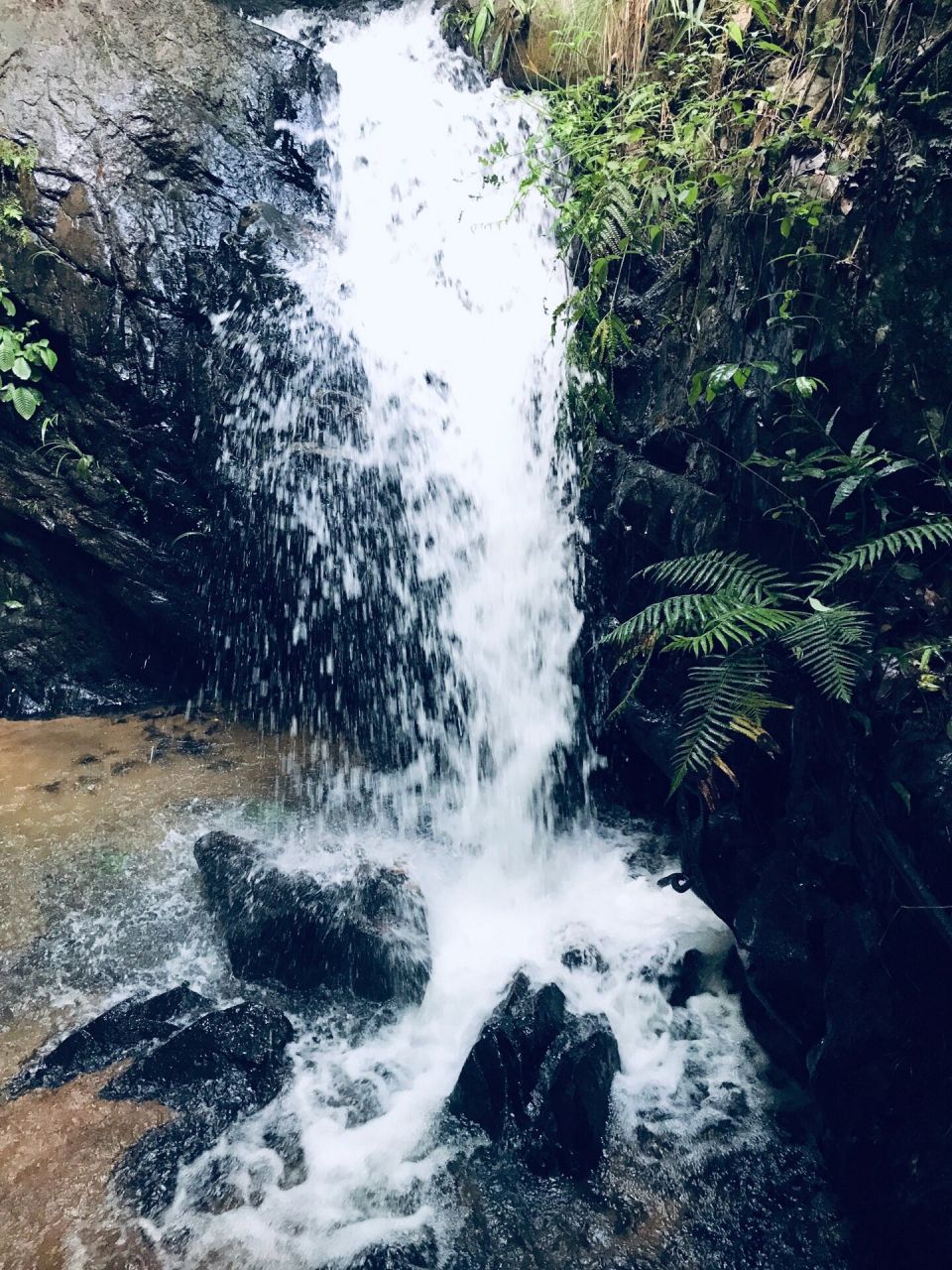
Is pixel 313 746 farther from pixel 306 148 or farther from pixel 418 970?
pixel 306 148

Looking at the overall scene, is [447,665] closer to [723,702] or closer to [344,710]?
[344,710]

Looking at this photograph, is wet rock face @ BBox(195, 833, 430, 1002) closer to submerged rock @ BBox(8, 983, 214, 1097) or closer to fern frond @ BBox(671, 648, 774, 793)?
submerged rock @ BBox(8, 983, 214, 1097)

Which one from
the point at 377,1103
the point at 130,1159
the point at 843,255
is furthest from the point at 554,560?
the point at 130,1159

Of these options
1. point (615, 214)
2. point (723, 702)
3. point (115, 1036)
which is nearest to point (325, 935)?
point (115, 1036)

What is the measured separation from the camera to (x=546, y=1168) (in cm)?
266

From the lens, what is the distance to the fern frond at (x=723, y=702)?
2721 millimetres

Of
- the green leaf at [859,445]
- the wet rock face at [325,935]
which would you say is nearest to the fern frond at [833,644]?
the green leaf at [859,445]

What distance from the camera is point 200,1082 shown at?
9.59 ft

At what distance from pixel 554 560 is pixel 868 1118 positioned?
3504 mm

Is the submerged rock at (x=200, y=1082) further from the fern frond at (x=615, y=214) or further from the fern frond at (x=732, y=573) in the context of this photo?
the fern frond at (x=615, y=214)

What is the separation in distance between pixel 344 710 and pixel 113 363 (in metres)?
3.29

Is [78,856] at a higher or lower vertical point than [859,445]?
lower

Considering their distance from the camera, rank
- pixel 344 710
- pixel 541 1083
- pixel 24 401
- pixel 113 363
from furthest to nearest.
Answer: pixel 344 710, pixel 113 363, pixel 24 401, pixel 541 1083

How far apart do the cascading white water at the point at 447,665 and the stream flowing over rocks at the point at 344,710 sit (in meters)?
0.02
